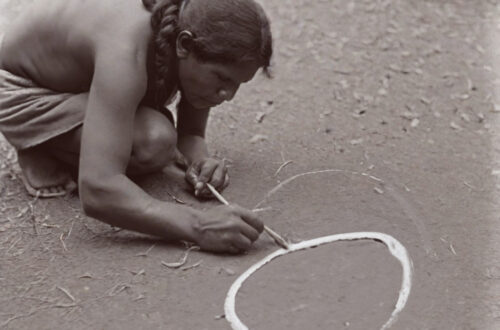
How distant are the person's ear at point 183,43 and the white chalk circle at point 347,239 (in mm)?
718

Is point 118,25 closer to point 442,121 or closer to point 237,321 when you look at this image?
point 237,321

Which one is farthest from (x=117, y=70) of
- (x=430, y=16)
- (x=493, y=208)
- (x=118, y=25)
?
(x=430, y=16)

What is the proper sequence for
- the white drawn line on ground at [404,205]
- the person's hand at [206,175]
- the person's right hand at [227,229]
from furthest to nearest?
the person's hand at [206,175], the white drawn line on ground at [404,205], the person's right hand at [227,229]

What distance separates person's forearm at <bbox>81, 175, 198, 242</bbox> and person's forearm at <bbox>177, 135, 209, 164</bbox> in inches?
19.2

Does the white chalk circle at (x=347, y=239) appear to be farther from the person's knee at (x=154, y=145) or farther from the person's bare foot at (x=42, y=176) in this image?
the person's bare foot at (x=42, y=176)

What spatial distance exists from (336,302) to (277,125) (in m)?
→ 1.29

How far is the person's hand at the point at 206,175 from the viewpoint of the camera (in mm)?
2953

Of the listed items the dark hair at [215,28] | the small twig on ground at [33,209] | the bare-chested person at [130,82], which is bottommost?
the small twig on ground at [33,209]

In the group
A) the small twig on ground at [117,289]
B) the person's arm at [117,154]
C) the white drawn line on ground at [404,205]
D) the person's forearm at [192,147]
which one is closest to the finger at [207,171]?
the person's forearm at [192,147]

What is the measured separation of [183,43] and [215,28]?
0.41 ft

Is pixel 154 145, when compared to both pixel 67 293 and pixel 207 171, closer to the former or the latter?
pixel 207 171

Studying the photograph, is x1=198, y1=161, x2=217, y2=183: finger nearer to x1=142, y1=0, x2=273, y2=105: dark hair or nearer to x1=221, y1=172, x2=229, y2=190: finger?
x1=221, y1=172, x2=229, y2=190: finger

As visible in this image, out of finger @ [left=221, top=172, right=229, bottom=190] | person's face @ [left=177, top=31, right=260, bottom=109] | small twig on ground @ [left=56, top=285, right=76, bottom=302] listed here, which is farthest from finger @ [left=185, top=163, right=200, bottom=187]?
small twig on ground @ [left=56, top=285, right=76, bottom=302]

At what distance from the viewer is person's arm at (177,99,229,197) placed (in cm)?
298
